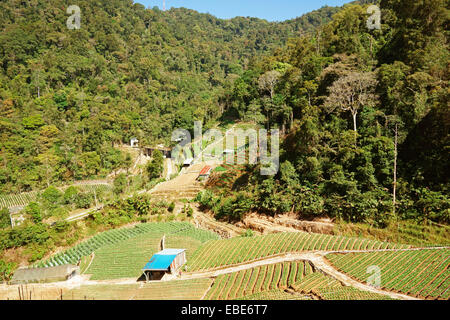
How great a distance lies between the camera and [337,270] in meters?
15.4

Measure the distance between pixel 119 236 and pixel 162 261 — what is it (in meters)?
8.84

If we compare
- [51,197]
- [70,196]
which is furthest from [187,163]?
[51,197]

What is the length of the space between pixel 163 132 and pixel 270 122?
26135mm

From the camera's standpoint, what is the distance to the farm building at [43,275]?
18578 millimetres

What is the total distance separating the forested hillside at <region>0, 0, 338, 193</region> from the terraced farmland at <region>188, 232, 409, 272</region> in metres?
29.0

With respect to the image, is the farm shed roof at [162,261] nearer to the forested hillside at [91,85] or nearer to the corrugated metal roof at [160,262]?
the corrugated metal roof at [160,262]

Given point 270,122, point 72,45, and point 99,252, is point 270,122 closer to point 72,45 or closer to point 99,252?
point 99,252

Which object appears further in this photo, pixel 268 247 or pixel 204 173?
pixel 204 173

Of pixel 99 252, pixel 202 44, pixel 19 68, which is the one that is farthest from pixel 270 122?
pixel 202 44

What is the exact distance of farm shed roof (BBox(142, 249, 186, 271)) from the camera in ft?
A: 56.3

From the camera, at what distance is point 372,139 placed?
21484 mm

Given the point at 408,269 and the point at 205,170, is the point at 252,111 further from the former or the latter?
the point at 408,269

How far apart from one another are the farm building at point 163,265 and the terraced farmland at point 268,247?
100 centimetres
